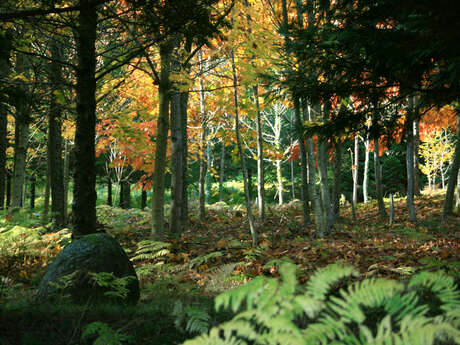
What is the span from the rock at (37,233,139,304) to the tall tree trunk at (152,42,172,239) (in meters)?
2.55

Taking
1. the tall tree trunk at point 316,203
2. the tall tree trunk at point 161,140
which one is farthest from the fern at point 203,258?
the tall tree trunk at point 316,203

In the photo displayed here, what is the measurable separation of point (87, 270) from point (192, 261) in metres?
1.85

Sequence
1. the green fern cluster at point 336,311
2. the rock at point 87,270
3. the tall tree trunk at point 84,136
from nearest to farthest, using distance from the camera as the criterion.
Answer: the green fern cluster at point 336,311 → the rock at point 87,270 → the tall tree trunk at point 84,136

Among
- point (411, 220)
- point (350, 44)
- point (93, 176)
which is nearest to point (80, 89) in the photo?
point (93, 176)

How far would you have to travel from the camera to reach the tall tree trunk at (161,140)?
6328mm

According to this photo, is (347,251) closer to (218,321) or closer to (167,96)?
(218,321)

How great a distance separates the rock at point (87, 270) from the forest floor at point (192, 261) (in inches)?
10.4

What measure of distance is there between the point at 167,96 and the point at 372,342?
→ 20.3 ft

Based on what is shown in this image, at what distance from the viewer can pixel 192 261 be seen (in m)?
4.95

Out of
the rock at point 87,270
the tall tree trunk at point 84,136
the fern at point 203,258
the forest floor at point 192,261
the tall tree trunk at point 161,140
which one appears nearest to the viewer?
the forest floor at point 192,261

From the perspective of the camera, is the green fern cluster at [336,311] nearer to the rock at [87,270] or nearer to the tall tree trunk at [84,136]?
the rock at [87,270]

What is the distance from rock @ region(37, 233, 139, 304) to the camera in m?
3.33

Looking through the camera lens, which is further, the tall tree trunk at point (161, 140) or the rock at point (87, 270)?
the tall tree trunk at point (161, 140)

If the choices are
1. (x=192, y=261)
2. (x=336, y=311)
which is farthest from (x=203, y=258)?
(x=336, y=311)
